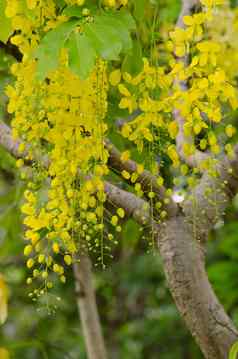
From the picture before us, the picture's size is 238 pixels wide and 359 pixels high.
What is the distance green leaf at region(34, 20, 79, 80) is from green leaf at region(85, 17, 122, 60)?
0.03m

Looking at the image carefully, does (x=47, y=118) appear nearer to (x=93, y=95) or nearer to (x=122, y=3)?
(x=93, y=95)

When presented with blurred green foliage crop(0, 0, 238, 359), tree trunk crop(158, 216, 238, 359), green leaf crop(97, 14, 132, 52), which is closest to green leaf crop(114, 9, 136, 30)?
green leaf crop(97, 14, 132, 52)

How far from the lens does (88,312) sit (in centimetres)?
198

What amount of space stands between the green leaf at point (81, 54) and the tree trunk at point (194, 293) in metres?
0.43

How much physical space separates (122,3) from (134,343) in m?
2.27

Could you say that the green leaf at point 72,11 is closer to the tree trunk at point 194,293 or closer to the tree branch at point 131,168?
the tree branch at point 131,168

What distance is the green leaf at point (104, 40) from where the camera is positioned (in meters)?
1.06

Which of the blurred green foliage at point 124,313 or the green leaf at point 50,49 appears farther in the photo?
the blurred green foliage at point 124,313

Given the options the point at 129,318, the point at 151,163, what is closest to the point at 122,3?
the point at 151,163

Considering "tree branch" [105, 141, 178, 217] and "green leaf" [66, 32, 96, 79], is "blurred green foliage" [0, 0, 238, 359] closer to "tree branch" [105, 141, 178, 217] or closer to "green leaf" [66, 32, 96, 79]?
"tree branch" [105, 141, 178, 217]

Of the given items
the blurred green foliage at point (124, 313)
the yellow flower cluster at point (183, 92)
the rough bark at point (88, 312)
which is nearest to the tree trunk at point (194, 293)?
the yellow flower cluster at point (183, 92)

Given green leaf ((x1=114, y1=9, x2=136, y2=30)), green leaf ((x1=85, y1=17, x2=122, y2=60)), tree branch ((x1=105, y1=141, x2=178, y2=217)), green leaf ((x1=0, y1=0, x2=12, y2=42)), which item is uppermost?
green leaf ((x1=0, y1=0, x2=12, y2=42))

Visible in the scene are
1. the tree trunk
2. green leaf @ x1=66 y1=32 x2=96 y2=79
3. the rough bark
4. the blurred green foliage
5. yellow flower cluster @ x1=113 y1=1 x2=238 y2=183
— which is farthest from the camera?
the blurred green foliage

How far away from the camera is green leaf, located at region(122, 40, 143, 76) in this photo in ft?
4.04
